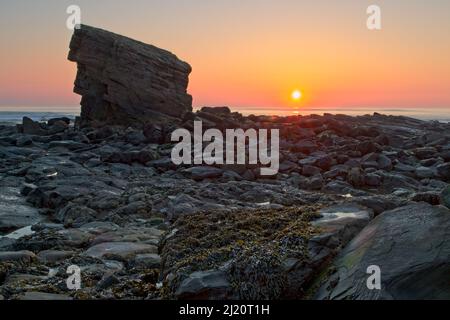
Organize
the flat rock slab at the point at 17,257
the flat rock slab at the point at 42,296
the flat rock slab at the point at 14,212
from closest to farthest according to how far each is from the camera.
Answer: the flat rock slab at the point at 42,296 → the flat rock slab at the point at 17,257 → the flat rock slab at the point at 14,212

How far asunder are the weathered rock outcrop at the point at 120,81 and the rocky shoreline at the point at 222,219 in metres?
7.87

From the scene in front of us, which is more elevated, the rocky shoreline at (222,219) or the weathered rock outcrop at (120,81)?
the weathered rock outcrop at (120,81)

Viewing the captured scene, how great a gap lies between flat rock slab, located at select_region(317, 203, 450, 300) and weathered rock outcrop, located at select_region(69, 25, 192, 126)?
3794 centimetres

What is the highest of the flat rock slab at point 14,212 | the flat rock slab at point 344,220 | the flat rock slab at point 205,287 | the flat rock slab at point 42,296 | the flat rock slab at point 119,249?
the flat rock slab at point 344,220

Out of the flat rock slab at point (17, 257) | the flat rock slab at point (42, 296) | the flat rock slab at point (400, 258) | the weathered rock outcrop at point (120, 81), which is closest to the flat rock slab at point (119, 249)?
the flat rock slab at point (17, 257)

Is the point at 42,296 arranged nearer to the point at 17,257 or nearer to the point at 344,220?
the point at 17,257

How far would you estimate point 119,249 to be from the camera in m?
10.1

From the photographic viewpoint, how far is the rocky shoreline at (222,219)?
6.39m

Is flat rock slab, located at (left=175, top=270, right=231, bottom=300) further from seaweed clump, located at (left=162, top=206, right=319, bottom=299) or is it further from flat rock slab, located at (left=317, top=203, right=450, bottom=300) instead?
flat rock slab, located at (left=317, top=203, right=450, bottom=300)

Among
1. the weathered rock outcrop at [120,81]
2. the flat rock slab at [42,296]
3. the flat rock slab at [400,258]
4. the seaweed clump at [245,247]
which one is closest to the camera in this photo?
the flat rock slab at [400,258]

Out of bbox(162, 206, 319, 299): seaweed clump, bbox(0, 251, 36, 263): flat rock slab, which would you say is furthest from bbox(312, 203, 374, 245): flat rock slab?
bbox(0, 251, 36, 263): flat rock slab

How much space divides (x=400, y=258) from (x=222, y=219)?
409 cm

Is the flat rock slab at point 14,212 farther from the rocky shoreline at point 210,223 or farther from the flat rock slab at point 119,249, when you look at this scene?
the flat rock slab at point 119,249
